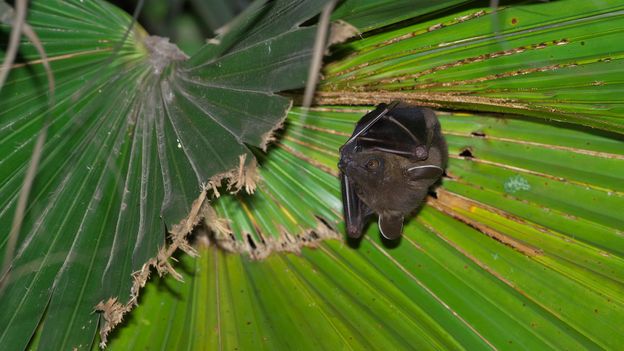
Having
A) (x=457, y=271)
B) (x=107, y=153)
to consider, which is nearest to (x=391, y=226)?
(x=457, y=271)

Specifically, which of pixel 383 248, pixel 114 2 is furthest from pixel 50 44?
pixel 383 248

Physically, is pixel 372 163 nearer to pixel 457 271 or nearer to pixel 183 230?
pixel 457 271

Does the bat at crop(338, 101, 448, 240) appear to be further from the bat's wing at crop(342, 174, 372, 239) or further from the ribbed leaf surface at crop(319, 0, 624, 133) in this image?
Answer: the ribbed leaf surface at crop(319, 0, 624, 133)

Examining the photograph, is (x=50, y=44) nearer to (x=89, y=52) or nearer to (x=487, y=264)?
(x=89, y=52)

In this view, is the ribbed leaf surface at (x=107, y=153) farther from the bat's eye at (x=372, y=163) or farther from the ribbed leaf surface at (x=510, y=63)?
the bat's eye at (x=372, y=163)

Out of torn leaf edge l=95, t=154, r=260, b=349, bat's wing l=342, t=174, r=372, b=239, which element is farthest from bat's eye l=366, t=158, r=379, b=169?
torn leaf edge l=95, t=154, r=260, b=349

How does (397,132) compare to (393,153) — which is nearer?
(397,132)

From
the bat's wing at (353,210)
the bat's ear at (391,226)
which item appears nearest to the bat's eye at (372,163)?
the bat's wing at (353,210)

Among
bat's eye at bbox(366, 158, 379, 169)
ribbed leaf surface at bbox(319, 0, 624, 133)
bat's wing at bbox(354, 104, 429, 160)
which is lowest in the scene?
bat's eye at bbox(366, 158, 379, 169)
